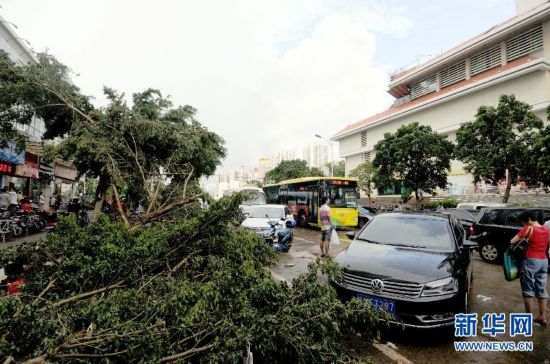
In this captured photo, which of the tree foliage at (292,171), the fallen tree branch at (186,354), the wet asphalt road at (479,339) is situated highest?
the tree foliage at (292,171)

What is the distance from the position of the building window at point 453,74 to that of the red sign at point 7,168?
125 ft

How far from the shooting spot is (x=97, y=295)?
292cm

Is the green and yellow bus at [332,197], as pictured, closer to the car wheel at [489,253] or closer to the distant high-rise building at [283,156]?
the car wheel at [489,253]

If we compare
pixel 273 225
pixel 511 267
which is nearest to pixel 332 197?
pixel 273 225

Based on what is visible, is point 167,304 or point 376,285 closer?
point 167,304

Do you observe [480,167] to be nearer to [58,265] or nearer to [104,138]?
[104,138]

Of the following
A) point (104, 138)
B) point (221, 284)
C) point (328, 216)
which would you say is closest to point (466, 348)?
point (221, 284)

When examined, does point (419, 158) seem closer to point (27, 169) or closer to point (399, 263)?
point (399, 263)

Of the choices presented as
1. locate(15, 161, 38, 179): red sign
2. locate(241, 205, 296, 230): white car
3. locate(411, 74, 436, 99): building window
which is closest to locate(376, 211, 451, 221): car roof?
locate(241, 205, 296, 230): white car

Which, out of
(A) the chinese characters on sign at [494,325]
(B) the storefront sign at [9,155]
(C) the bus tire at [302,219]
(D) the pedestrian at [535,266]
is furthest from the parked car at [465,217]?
(B) the storefront sign at [9,155]

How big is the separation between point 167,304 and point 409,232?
14.2ft

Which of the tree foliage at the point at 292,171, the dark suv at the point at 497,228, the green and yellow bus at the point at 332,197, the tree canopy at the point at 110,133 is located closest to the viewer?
the tree canopy at the point at 110,133

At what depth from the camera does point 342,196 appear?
53.3 feet

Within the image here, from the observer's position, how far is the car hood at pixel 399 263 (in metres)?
3.97
